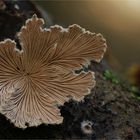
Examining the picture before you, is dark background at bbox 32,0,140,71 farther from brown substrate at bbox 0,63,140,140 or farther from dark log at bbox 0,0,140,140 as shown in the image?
brown substrate at bbox 0,63,140,140

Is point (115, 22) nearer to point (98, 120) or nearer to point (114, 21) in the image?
point (114, 21)

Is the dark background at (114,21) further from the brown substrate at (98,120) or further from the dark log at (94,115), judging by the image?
the brown substrate at (98,120)

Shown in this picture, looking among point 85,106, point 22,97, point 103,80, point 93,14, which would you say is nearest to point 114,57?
point 93,14

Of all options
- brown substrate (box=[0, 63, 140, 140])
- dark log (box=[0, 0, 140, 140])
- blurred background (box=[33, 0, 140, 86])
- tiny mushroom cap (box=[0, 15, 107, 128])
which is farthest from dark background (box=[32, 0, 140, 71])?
tiny mushroom cap (box=[0, 15, 107, 128])

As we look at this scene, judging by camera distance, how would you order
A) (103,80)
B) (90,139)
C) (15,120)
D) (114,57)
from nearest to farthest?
(15,120) → (90,139) → (103,80) → (114,57)

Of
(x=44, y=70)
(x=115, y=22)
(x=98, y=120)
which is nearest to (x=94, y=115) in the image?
(x=98, y=120)

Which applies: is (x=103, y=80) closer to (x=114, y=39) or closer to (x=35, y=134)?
(x=35, y=134)
